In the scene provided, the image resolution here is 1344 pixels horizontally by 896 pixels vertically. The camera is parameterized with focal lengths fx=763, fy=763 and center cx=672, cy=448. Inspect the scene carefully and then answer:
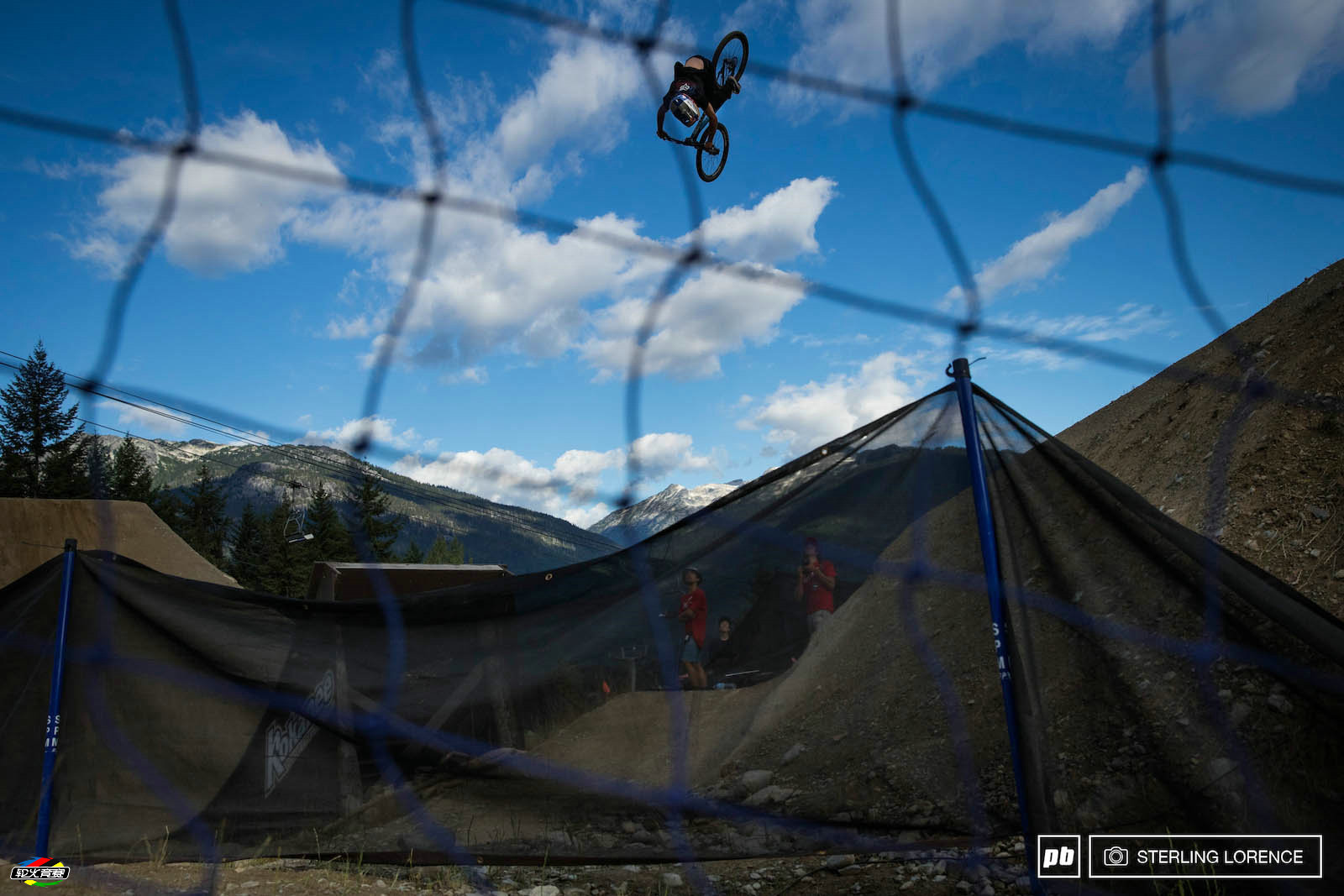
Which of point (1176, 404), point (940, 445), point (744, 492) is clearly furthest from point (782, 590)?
point (1176, 404)

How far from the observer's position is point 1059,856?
179 cm

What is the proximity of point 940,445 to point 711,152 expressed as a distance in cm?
199

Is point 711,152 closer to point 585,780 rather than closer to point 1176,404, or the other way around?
point 585,780

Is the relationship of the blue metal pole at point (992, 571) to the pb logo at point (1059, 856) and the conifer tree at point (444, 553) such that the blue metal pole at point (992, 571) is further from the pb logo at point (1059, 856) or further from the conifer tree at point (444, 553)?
the conifer tree at point (444, 553)

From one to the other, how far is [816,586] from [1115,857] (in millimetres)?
935

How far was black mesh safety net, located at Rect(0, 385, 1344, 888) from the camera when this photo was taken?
1.82m

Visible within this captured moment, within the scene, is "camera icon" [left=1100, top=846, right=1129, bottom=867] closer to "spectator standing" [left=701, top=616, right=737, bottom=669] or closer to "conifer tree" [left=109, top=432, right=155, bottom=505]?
"spectator standing" [left=701, top=616, right=737, bottom=669]

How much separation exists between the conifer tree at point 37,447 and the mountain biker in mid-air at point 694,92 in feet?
139

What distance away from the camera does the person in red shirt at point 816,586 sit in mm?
2180

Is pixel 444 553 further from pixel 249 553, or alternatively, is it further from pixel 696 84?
pixel 696 84

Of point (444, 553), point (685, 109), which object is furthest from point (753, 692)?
point (444, 553)

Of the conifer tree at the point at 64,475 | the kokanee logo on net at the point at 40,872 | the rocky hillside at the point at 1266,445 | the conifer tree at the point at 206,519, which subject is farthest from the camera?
the conifer tree at the point at 206,519

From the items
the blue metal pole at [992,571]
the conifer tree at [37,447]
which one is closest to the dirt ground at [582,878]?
the blue metal pole at [992,571]

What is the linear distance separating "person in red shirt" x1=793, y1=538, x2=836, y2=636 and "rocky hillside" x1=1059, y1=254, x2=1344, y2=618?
2572 mm
